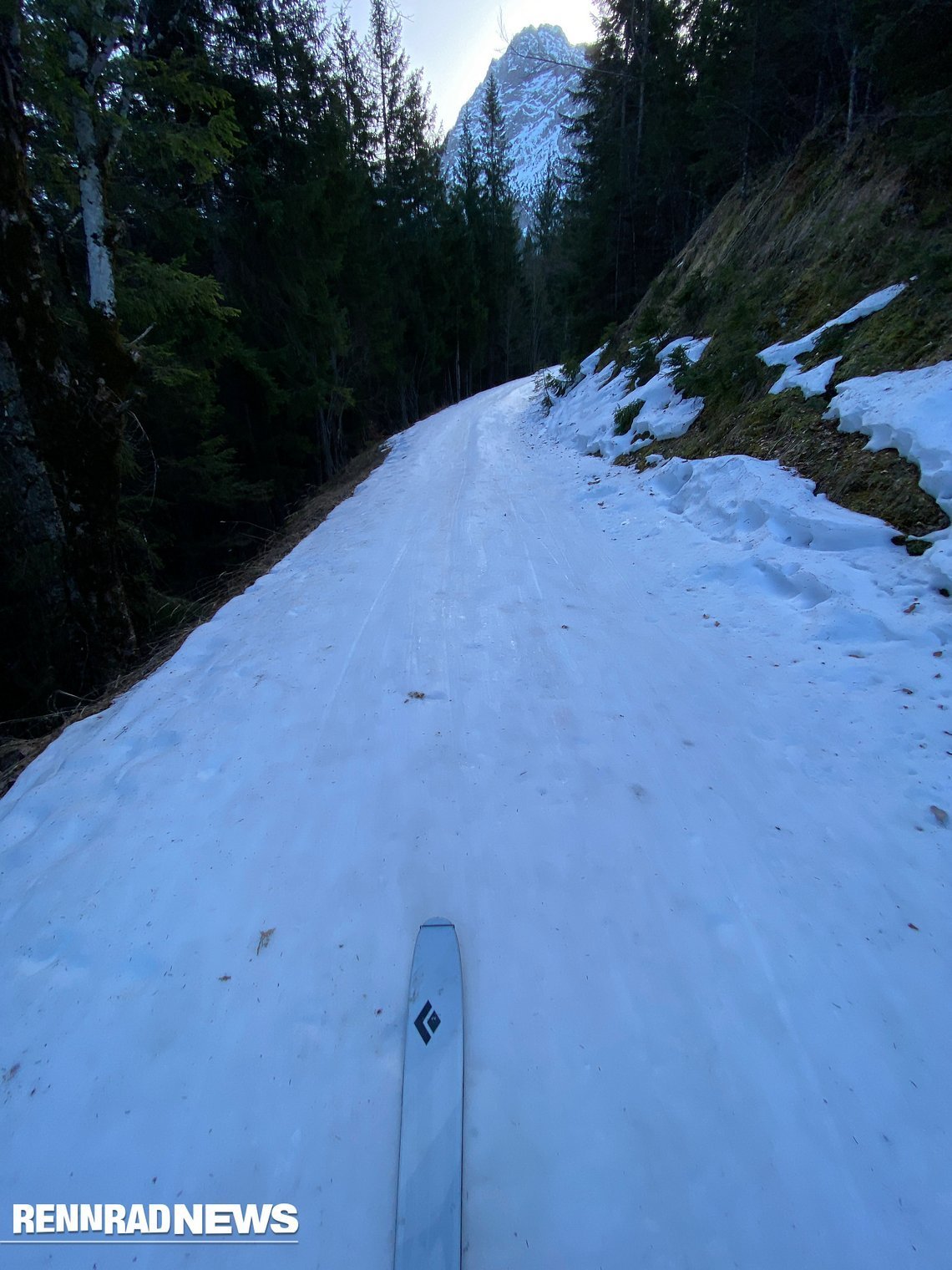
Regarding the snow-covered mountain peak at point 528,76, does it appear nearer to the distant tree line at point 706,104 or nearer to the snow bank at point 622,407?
the distant tree line at point 706,104

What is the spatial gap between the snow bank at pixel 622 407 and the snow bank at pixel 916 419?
2586mm

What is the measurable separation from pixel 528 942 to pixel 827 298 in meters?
8.27

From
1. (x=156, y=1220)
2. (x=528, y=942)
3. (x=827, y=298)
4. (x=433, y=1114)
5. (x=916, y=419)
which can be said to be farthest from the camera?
(x=827, y=298)

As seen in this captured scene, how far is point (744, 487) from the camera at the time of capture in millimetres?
5184

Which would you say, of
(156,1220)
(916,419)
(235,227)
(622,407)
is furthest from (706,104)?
(156,1220)

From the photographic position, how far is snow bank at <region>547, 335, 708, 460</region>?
25.7ft

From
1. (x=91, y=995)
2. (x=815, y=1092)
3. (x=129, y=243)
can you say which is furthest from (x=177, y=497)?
(x=815, y=1092)

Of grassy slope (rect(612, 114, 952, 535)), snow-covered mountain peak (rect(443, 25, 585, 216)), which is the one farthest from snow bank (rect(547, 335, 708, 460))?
snow-covered mountain peak (rect(443, 25, 585, 216))

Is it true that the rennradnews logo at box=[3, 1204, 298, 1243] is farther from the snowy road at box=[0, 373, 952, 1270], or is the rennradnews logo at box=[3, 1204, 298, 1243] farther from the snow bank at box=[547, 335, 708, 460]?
the snow bank at box=[547, 335, 708, 460]

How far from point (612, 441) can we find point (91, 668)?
7405 mm

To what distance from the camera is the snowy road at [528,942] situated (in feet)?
4.88

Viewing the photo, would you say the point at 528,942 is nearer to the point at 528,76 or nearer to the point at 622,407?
the point at 622,407

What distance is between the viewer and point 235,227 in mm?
10641

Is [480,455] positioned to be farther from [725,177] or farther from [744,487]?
[725,177]
